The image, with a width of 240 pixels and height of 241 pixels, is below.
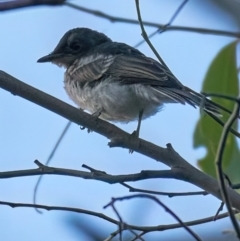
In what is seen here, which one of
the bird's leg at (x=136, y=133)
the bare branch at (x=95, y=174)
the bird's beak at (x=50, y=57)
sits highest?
the bird's beak at (x=50, y=57)

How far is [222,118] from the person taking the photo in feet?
11.8

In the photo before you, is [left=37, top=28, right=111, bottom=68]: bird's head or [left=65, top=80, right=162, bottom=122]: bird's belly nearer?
[left=65, top=80, right=162, bottom=122]: bird's belly

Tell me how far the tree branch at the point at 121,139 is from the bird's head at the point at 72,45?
2.33 metres

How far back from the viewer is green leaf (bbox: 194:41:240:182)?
352cm

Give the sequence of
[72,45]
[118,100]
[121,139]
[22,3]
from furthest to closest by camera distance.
→ 1. [72,45]
2. [118,100]
3. [121,139]
4. [22,3]

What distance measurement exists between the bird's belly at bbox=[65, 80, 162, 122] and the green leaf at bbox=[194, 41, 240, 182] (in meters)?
0.52

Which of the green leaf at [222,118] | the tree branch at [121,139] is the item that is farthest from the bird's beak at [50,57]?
the tree branch at [121,139]

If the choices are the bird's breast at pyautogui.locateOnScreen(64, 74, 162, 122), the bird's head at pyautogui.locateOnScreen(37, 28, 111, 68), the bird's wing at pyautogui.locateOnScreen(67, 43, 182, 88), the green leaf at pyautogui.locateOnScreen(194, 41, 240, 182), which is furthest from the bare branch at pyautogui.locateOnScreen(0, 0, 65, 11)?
the bird's head at pyautogui.locateOnScreen(37, 28, 111, 68)

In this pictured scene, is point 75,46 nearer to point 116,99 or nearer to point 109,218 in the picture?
point 116,99

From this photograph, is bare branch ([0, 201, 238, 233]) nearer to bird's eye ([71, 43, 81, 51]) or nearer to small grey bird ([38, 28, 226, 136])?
small grey bird ([38, 28, 226, 136])

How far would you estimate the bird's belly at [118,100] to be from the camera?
4.36m

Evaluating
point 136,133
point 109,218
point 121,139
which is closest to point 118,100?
point 136,133

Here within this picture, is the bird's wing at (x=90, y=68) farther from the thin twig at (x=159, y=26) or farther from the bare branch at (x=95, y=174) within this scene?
the bare branch at (x=95, y=174)

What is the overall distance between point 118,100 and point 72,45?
57.3 inches
